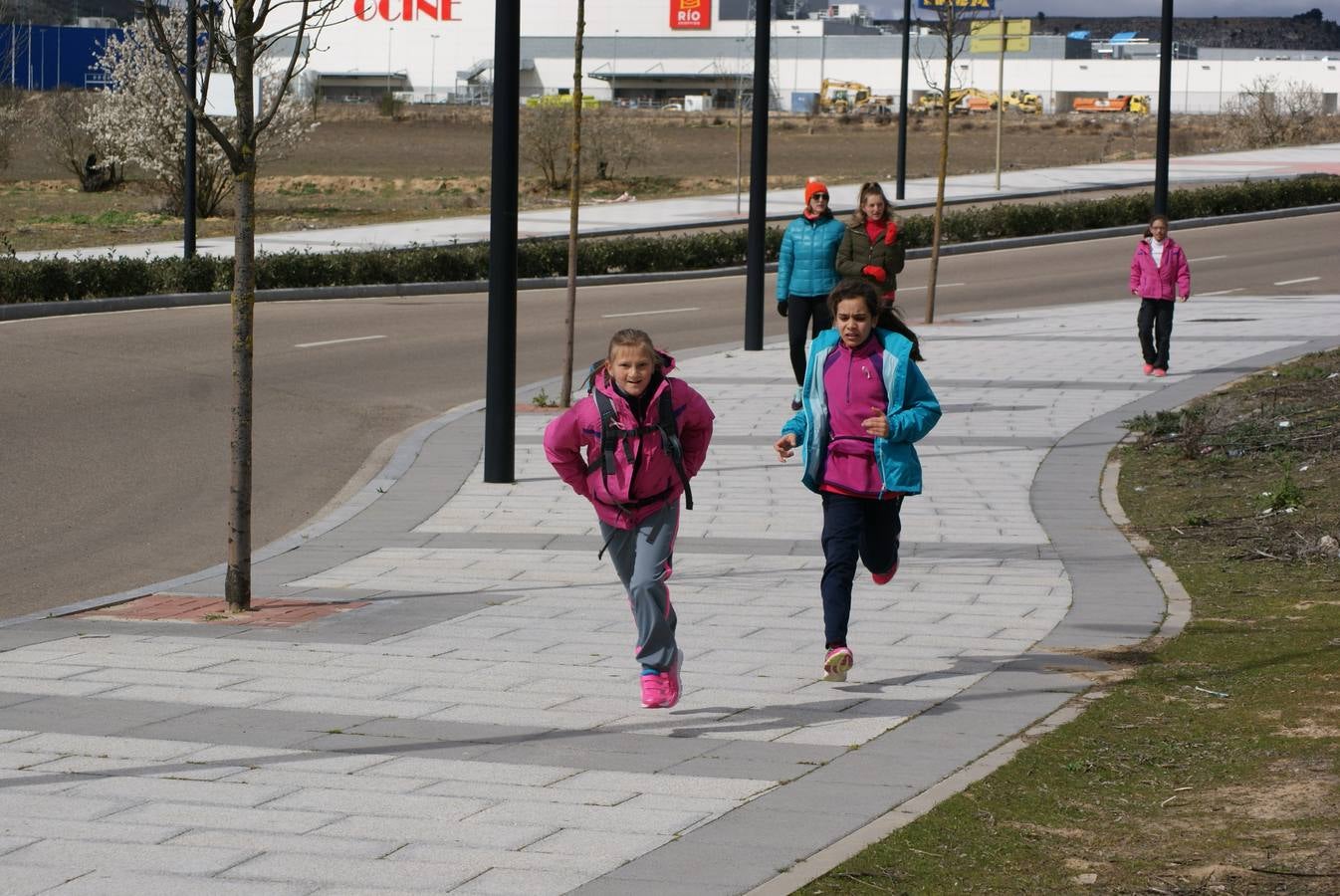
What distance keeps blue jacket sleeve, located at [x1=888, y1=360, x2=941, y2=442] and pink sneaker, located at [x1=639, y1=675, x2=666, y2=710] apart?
4.19 feet

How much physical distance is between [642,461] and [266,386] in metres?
11.2

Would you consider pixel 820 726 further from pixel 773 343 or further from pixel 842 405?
pixel 773 343

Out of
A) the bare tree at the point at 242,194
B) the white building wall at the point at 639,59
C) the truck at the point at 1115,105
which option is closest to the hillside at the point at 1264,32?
the white building wall at the point at 639,59

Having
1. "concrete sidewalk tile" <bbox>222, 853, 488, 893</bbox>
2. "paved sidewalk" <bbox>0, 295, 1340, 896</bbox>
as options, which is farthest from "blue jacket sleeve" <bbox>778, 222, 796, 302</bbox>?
"concrete sidewalk tile" <bbox>222, 853, 488, 893</bbox>

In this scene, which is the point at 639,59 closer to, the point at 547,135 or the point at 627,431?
the point at 547,135

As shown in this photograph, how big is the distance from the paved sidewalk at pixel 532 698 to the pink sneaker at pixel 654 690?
2.3 inches

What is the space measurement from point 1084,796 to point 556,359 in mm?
14521

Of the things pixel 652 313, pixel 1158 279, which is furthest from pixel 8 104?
pixel 1158 279

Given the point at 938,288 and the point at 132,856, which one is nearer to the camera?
the point at 132,856

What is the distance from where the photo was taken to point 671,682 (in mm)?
6754

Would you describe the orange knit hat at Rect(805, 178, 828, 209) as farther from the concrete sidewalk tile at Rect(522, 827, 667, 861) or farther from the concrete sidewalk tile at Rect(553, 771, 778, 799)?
the concrete sidewalk tile at Rect(522, 827, 667, 861)

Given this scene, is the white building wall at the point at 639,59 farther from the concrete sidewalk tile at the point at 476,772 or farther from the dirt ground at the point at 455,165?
the concrete sidewalk tile at the point at 476,772

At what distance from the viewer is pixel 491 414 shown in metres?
12.4

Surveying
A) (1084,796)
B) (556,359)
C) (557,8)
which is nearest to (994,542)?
(1084,796)
